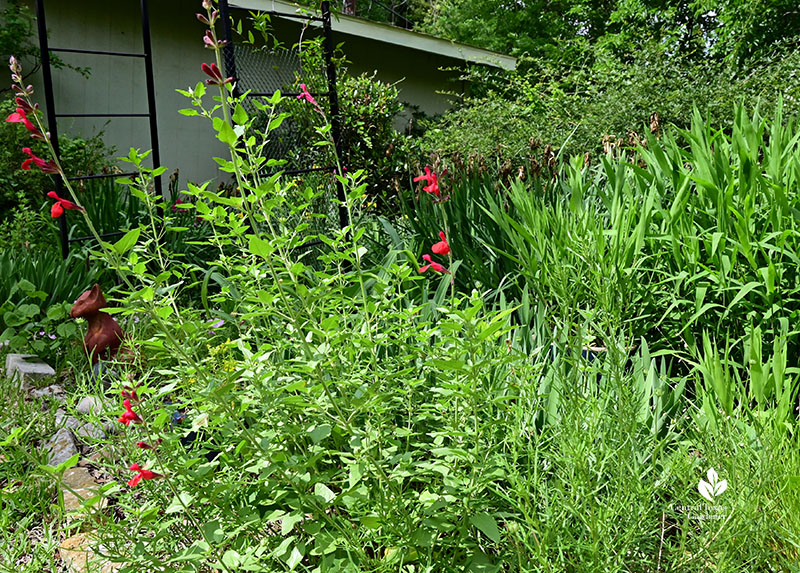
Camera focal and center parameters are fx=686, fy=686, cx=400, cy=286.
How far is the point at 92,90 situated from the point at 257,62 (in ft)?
9.94

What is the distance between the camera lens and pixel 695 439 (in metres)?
1.62

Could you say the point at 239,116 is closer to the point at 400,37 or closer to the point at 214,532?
the point at 214,532

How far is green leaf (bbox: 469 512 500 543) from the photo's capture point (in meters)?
1.30

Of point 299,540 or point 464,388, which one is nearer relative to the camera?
point 464,388

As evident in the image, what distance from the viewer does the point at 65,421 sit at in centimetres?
267

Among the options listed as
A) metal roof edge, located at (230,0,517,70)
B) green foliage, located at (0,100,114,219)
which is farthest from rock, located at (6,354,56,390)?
metal roof edge, located at (230,0,517,70)

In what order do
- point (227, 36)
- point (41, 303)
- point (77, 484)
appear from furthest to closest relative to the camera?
point (227, 36), point (41, 303), point (77, 484)

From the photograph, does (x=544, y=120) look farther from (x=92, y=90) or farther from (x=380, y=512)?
(x=380, y=512)

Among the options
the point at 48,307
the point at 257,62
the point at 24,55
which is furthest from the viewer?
the point at 24,55

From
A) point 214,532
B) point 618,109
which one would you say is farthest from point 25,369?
point 618,109

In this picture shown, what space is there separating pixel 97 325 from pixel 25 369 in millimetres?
458

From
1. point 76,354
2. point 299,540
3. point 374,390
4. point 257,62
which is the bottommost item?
point 76,354

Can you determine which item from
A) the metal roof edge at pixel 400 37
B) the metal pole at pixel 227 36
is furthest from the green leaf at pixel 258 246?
the metal roof edge at pixel 400 37

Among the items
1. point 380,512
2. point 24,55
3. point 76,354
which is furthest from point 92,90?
point 380,512
